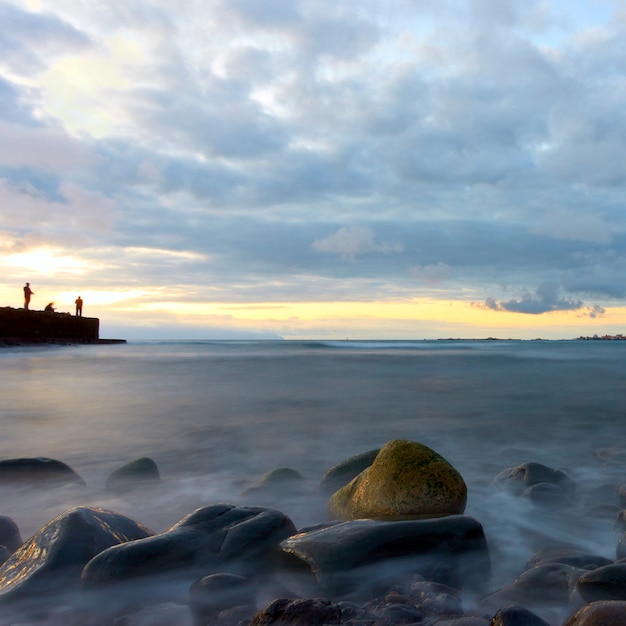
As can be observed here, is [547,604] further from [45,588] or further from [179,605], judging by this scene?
[45,588]

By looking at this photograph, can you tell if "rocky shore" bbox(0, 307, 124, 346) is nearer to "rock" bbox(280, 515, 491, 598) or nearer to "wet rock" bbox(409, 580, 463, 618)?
"rock" bbox(280, 515, 491, 598)

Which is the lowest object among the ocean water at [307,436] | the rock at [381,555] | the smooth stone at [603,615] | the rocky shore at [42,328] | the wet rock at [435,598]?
the ocean water at [307,436]

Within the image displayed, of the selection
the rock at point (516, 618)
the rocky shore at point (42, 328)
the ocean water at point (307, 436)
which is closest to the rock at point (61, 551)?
the ocean water at point (307, 436)

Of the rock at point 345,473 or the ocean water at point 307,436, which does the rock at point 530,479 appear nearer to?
the ocean water at point 307,436

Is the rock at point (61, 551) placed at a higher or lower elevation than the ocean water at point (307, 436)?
higher

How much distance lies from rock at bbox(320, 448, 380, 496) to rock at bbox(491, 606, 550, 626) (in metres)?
2.49

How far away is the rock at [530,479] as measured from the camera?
4.89 metres

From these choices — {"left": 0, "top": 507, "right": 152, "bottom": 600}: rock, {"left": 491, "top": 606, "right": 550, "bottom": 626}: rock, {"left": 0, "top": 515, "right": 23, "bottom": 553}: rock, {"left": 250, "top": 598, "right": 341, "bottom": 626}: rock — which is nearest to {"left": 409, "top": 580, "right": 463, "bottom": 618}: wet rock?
{"left": 491, "top": 606, "right": 550, "bottom": 626}: rock

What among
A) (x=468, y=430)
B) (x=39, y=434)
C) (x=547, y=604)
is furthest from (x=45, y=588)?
(x=468, y=430)

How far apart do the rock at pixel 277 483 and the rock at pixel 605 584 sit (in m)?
2.65

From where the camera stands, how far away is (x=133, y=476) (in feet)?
16.9

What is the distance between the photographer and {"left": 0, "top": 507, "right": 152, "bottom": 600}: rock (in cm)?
280

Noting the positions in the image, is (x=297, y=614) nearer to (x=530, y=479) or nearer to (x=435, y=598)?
(x=435, y=598)

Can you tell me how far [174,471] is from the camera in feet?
19.1
